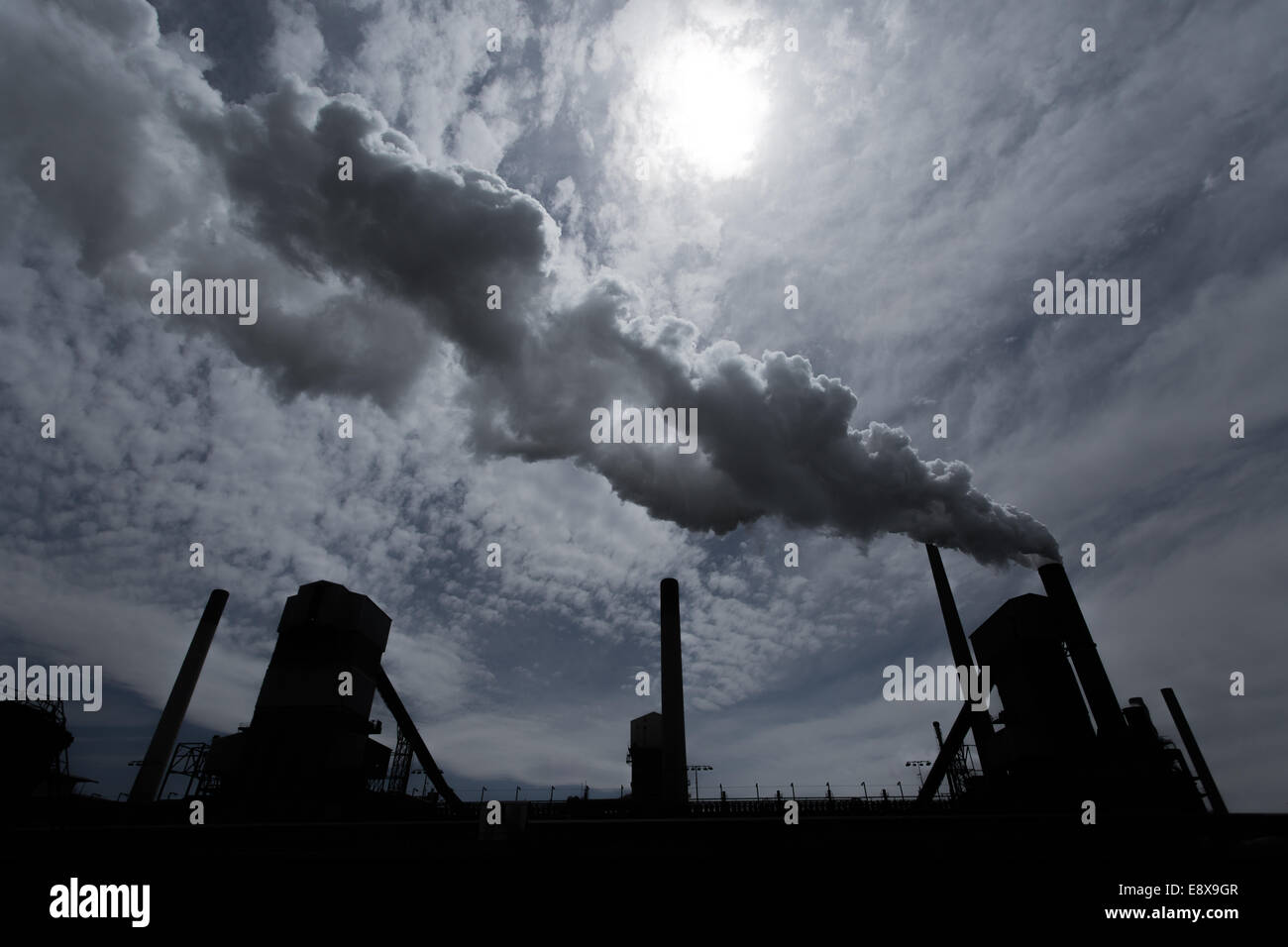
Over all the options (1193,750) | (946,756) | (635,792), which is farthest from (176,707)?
(1193,750)

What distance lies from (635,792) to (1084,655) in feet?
67.3

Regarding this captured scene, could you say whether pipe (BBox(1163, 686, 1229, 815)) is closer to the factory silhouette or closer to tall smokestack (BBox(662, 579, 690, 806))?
the factory silhouette

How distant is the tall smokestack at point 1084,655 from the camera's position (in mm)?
19828

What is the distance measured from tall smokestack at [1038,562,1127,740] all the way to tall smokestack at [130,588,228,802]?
41906mm

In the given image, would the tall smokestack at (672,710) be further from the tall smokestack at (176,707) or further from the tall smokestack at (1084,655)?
the tall smokestack at (176,707)

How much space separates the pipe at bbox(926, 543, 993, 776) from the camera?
23797 millimetres

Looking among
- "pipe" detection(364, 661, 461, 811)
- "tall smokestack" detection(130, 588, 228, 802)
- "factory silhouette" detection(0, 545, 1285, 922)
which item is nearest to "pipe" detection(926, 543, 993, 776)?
"factory silhouette" detection(0, 545, 1285, 922)

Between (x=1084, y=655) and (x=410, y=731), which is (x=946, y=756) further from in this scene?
(x=410, y=731)

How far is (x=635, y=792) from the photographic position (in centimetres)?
2792

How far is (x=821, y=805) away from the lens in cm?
3131
